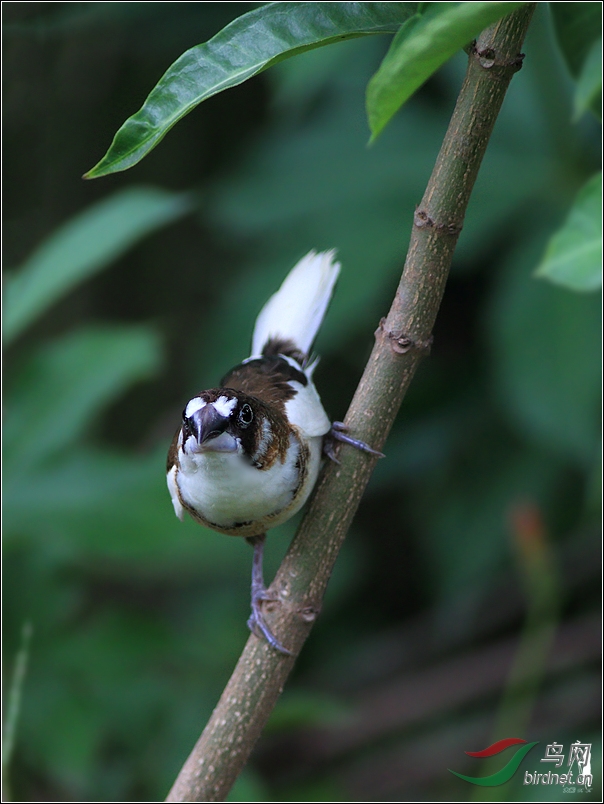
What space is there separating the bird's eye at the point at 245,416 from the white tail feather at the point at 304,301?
33.9 inches

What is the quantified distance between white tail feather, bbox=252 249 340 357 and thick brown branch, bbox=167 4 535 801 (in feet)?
3.62

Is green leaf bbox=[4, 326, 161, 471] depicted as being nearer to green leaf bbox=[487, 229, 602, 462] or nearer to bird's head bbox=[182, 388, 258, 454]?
bird's head bbox=[182, 388, 258, 454]

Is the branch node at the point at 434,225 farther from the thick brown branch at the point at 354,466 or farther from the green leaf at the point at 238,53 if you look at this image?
the green leaf at the point at 238,53

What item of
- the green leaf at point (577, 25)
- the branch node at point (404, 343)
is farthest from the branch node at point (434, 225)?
the green leaf at point (577, 25)

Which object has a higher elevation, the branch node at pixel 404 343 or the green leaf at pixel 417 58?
the green leaf at pixel 417 58

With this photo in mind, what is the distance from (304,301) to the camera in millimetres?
2885

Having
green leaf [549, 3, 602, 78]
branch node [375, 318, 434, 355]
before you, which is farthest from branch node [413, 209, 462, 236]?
green leaf [549, 3, 602, 78]

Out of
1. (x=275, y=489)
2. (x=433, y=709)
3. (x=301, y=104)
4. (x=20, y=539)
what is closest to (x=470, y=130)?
(x=275, y=489)

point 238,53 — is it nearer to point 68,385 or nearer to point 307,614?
point 307,614

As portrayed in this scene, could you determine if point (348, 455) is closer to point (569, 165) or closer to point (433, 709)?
point (569, 165)

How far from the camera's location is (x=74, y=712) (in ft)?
9.75

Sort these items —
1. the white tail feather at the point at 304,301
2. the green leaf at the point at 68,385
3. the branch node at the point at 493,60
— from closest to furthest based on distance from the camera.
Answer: the branch node at the point at 493,60 < the white tail feather at the point at 304,301 < the green leaf at the point at 68,385

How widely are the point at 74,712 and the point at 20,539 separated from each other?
2.11 ft

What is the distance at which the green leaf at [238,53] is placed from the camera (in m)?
1.18
